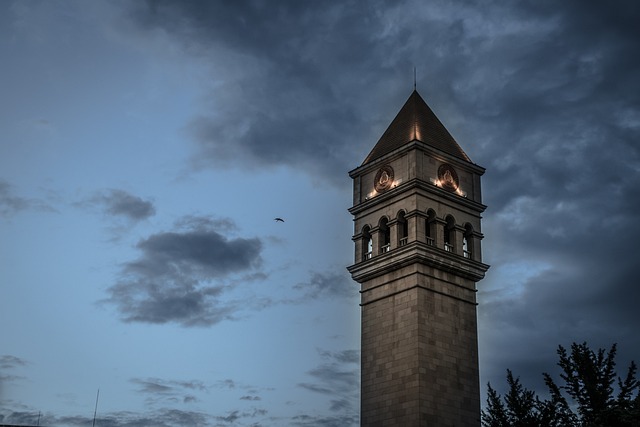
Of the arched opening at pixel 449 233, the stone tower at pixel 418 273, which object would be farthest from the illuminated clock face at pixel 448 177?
the arched opening at pixel 449 233

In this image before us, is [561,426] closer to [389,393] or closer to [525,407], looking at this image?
[525,407]

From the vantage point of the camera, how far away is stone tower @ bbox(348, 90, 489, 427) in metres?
62.3

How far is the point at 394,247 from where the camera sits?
6694cm

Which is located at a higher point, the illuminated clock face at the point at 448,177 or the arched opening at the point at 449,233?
the illuminated clock face at the point at 448,177

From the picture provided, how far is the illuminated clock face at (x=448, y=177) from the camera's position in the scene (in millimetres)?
69625

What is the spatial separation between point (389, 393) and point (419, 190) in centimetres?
1514

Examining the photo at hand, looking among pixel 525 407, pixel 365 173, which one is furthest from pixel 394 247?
pixel 525 407

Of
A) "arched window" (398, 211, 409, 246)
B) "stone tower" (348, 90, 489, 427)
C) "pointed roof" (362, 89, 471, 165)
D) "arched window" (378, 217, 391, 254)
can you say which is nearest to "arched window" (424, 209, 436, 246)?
"stone tower" (348, 90, 489, 427)

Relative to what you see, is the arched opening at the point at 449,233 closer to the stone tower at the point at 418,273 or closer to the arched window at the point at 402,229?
the stone tower at the point at 418,273

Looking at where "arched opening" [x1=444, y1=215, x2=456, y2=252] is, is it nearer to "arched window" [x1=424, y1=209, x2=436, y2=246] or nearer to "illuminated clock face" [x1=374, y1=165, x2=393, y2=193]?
"arched window" [x1=424, y1=209, x2=436, y2=246]

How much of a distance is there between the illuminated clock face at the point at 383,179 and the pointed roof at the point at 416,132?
4.22 feet

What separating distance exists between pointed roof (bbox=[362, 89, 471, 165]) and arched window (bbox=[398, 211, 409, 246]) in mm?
5837

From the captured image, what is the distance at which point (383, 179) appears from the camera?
7088 centimetres

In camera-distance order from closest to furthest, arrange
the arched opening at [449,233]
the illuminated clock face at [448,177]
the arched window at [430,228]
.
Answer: the arched window at [430,228]
the arched opening at [449,233]
the illuminated clock face at [448,177]
